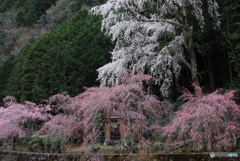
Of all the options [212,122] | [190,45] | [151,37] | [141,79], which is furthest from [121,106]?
[151,37]

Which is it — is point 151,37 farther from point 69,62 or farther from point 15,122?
point 15,122

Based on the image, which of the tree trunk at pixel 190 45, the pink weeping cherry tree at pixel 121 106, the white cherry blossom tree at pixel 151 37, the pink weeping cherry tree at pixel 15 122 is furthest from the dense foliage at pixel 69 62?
the tree trunk at pixel 190 45

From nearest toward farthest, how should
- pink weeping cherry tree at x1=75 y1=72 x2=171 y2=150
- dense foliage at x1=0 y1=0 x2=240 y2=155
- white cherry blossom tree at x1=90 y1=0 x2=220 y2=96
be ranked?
dense foliage at x1=0 y1=0 x2=240 y2=155 → pink weeping cherry tree at x1=75 y1=72 x2=171 y2=150 → white cherry blossom tree at x1=90 y1=0 x2=220 y2=96

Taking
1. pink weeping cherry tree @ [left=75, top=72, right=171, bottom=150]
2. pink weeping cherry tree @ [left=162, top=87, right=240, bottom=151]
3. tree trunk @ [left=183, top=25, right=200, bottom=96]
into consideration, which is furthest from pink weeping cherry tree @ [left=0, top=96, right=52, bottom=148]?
pink weeping cherry tree @ [left=162, top=87, right=240, bottom=151]

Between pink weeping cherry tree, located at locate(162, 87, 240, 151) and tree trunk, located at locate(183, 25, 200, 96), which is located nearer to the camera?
pink weeping cherry tree, located at locate(162, 87, 240, 151)

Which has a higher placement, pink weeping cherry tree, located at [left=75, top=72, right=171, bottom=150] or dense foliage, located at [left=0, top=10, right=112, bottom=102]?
dense foliage, located at [left=0, top=10, right=112, bottom=102]

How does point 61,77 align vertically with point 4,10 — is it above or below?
below

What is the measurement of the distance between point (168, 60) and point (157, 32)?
1.71 m

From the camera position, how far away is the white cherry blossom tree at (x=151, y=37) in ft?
37.1

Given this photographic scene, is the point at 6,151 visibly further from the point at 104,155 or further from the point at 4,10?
the point at 4,10

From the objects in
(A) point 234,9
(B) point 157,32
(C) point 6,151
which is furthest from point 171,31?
(C) point 6,151

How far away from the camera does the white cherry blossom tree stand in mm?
11320

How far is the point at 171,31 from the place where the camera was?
12.5 metres

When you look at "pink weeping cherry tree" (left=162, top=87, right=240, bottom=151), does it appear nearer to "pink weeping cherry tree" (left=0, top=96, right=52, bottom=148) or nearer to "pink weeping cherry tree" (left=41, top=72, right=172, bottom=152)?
"pink weeping cherry tree" (left=41, top=72, right=172, bottom=152)
